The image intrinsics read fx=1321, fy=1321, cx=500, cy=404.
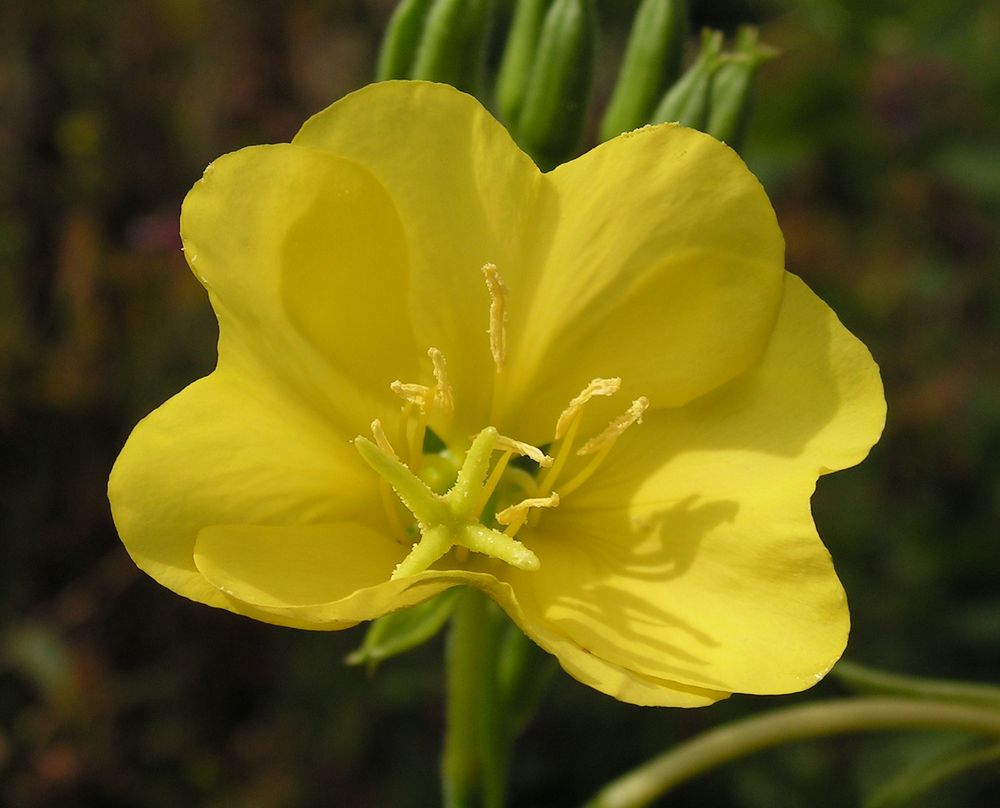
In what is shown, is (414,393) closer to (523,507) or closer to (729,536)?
(523,507)

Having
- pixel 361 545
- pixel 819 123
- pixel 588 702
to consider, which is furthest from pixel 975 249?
pixel 361 545

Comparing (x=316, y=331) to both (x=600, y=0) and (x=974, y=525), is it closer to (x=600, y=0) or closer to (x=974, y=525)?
(x=974, y=525)

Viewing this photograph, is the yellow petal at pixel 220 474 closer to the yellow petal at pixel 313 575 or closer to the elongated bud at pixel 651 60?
the yellow petal at pixel 313 575

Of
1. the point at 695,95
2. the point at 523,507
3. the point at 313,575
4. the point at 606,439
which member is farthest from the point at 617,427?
the point at 695,95

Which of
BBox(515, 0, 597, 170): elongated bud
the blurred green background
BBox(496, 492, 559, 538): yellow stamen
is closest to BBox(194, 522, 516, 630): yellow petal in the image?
BBox(496, 492, 559, 538): yellow stamen

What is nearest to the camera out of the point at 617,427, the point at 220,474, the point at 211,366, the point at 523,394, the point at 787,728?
the point at 220,474

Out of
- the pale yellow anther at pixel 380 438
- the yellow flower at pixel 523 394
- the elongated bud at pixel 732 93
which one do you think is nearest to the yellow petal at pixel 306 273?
the yellow flower at pixel 523 394
